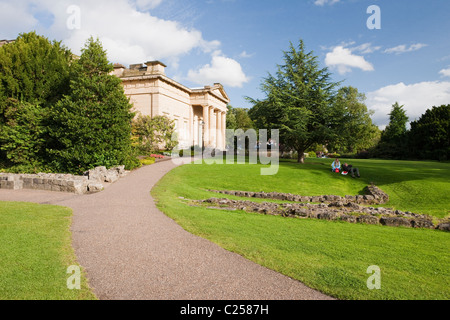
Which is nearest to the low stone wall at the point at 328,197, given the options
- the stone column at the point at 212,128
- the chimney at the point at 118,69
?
the chimney at the point at 118,69

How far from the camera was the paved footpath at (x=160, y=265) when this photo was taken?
180 inches

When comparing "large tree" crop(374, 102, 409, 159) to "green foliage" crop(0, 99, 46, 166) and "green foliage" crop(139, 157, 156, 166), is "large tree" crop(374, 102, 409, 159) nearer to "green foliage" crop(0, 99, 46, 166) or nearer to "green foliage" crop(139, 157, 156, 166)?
"green foliage" crop(139, 157, 156, 166)

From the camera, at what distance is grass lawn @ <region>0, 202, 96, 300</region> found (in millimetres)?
4426

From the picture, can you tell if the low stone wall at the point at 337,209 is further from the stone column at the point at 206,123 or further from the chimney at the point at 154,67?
the stone column at the point at 206,123

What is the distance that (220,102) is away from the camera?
53.0 metres

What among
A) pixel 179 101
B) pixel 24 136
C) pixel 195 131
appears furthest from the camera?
pixel 195 131

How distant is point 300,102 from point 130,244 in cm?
2489

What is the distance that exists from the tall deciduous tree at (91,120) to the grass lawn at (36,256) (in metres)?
10.6

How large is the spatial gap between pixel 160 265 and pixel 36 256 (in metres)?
2.65

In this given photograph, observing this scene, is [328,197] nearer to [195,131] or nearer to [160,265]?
[160,265]

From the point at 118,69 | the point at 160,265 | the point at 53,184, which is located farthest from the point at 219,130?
the point at 160,265

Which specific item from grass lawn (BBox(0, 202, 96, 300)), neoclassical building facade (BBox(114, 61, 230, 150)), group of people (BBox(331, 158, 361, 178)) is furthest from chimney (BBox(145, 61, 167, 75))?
grass lawn (BBox(0, 202, 96, 300))

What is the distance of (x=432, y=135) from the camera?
4853 cm
